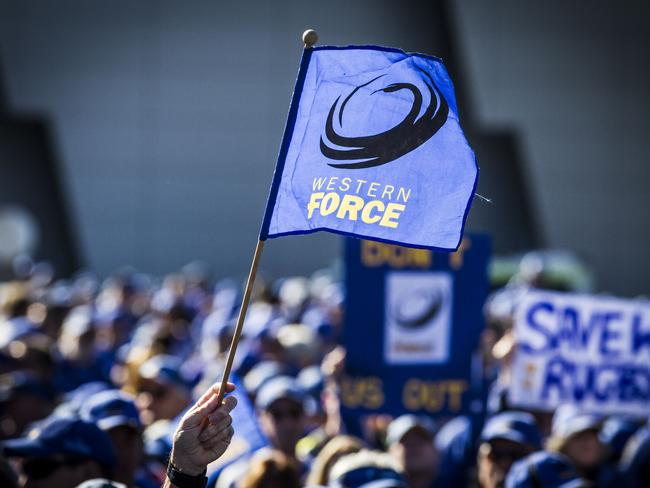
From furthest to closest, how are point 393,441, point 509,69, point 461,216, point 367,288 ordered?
point 509,69 < point 367,288 < point 393,441 < point 461,216

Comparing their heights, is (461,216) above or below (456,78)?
below

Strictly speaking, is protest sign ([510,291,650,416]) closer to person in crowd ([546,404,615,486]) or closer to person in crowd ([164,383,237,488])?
person in crowd ([546,404,615,486])

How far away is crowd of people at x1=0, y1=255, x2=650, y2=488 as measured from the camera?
3654mm

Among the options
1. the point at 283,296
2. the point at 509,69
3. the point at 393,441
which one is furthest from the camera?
the point at 509,69

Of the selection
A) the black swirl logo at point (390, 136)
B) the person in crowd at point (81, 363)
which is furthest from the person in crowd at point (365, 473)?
the person in crowd at point (81, 363)

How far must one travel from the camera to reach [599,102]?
997 inches

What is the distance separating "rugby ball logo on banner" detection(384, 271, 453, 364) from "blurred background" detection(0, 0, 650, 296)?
1942cm

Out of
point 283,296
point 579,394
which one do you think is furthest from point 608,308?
point 283,296

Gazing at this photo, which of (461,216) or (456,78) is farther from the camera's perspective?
(456,78)

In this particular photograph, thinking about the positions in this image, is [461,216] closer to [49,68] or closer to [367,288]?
[367,288]

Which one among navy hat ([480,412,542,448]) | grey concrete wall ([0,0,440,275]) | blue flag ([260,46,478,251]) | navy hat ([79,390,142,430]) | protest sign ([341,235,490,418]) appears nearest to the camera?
blue flag ([260,46,478,251])

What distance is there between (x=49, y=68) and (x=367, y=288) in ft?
70.5

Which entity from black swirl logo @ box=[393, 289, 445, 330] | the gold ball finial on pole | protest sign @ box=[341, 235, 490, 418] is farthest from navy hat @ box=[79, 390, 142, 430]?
the gold ball finial on pole

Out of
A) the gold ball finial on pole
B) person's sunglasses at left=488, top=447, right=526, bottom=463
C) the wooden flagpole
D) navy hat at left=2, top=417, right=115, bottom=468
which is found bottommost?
person's sunglasses at left=488, top=447, right=526, bottom=463
